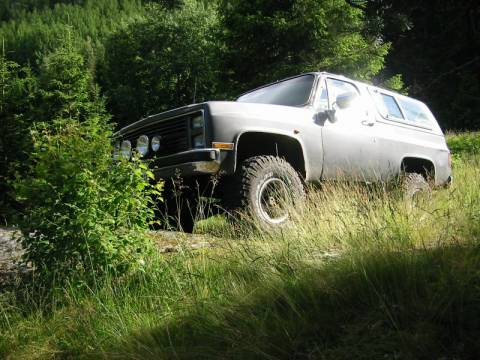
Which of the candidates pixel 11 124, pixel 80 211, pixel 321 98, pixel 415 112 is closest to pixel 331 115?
pixel 321 98

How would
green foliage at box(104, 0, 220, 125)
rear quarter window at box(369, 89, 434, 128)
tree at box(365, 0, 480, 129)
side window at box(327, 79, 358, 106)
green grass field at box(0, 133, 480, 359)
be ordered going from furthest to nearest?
green foliage at box(104, 0, 220, 125)
tree at box(365, 0, 480, 129)
rear quarter window at box(369, 89, 434, 128)
side window at box(327, 79, 358, 106)
green grass field at box(0, 133, 480, 359)

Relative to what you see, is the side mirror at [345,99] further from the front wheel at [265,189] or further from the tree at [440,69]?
the tree at [440,69]

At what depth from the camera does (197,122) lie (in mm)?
4480

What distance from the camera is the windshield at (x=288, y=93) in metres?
5.39

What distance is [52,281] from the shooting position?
327 cm

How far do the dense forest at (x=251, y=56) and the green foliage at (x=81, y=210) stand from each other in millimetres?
474

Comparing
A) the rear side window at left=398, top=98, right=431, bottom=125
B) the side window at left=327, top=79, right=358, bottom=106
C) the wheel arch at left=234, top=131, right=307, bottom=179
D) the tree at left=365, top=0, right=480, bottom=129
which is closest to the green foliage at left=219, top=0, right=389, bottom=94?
the tree at left=365, top=0, right=480, bottom=129

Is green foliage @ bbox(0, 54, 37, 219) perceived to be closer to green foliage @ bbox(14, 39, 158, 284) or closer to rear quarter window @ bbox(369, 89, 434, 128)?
rear quarter window @ bbox(369, 89, 434, 128)

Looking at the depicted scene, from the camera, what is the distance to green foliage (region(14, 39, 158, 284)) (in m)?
3.27

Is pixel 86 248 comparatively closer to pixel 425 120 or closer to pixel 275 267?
pixel 275 267

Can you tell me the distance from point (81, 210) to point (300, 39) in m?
15.8

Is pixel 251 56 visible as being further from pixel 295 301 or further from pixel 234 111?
pixel 295 301

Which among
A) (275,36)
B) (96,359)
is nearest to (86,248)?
(96,359)

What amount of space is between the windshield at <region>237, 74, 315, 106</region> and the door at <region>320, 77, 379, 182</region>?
0.82 ft
